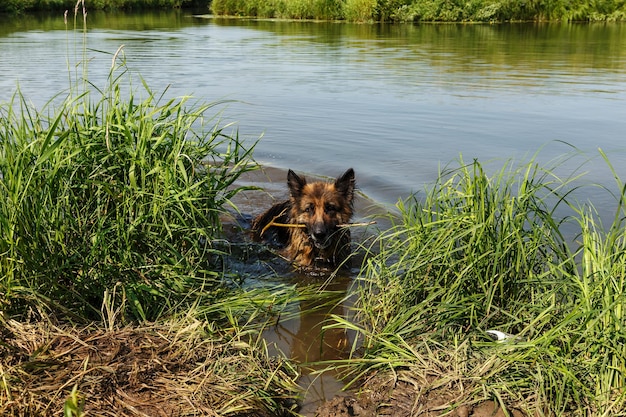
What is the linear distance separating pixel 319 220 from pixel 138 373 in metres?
2.73

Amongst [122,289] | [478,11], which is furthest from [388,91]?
[478,11]

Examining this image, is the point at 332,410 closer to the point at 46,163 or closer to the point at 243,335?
the point at 243,335

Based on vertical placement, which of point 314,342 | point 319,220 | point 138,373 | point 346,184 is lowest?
point 314,342

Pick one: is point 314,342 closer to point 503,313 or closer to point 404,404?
point 404,404

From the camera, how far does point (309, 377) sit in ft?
Answer: 12.5

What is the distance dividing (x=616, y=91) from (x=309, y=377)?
13.0 meters

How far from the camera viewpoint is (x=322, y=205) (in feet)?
18.9

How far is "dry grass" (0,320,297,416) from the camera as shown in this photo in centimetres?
300

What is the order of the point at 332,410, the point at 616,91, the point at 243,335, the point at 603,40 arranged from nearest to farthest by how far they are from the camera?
the point at 332,410 < the point at 243,335 < the point at 616,91 < the point at 603,40

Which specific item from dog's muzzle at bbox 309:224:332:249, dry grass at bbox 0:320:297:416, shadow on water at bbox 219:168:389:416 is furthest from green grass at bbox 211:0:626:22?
dry grass at bbox 0:320:297:416

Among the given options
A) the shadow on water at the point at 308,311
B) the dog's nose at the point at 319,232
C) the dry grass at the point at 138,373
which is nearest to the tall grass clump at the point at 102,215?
the dry grass at the point at 138,373

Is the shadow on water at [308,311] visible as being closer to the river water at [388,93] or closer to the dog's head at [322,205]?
the river water at [388,93]

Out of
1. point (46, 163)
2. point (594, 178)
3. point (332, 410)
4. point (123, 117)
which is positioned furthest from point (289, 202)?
point (594, 178)

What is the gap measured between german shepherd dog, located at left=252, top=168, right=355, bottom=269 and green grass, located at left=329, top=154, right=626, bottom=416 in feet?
3.91
